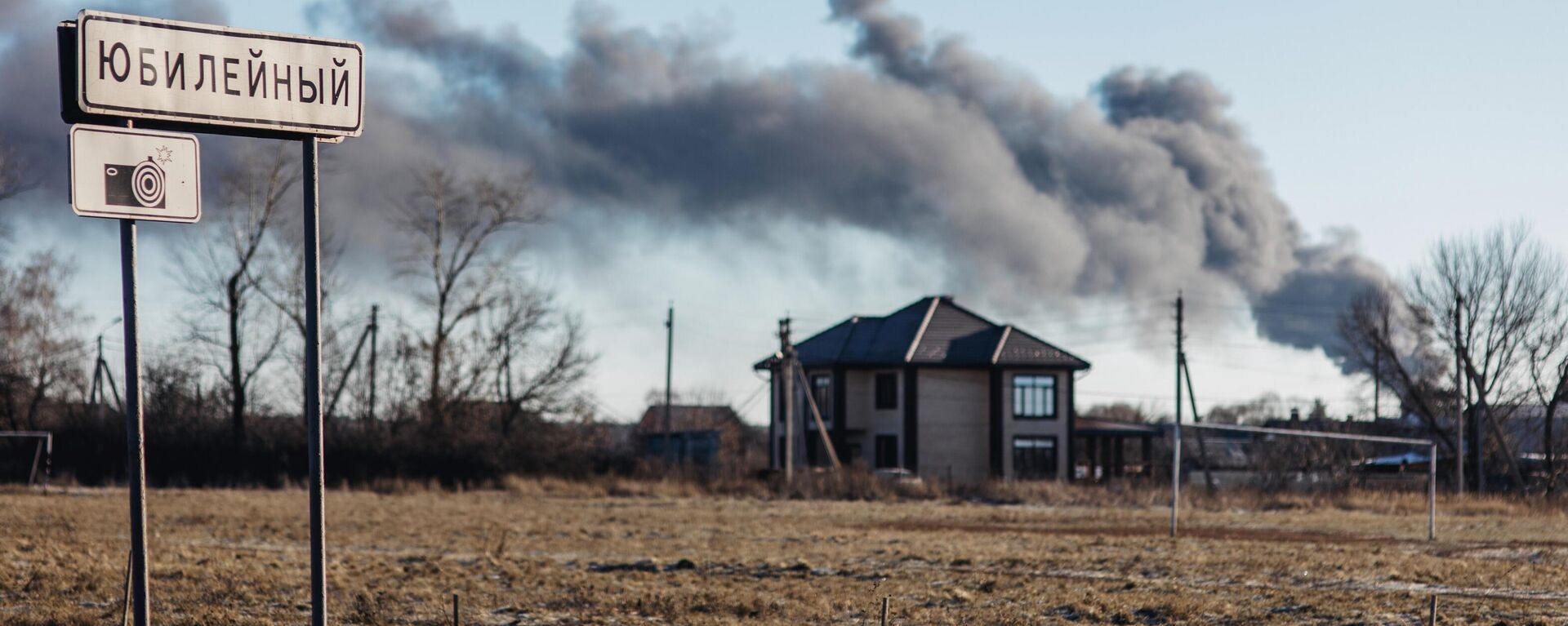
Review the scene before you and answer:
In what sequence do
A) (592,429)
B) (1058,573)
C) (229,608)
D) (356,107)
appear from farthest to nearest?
(592,429)
(1058,573)
(229,608)
(356,107)

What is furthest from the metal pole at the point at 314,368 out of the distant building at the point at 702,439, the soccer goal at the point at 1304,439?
the distant building at the point at 702,439

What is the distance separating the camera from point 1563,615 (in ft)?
47.2

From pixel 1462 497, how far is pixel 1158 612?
97.3ft

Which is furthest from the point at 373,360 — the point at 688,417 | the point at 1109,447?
the point at 688,417

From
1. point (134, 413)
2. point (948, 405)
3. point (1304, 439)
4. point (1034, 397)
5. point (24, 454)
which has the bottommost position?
point (24, 454)

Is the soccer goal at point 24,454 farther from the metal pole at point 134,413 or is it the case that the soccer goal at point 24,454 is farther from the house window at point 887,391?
the metal pole at point 134,413

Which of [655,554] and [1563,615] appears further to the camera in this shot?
[655,554]

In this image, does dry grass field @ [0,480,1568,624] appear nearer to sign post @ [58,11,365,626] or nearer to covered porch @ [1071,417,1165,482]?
sign post @ [58,11,365,626]

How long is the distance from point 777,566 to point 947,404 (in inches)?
1550

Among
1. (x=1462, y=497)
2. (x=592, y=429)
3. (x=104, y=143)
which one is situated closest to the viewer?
(x=104, y=143)

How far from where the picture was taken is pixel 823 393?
6078cm

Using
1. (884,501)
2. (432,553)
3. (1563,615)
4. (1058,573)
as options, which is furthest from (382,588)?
(884,501)

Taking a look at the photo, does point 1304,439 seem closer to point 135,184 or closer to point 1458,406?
point 1458,406

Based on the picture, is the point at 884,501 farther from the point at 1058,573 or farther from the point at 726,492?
the point at 1058,573
